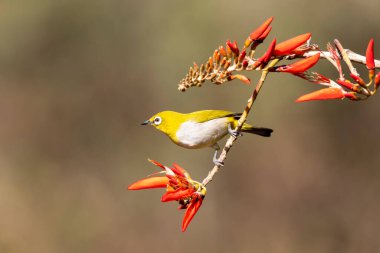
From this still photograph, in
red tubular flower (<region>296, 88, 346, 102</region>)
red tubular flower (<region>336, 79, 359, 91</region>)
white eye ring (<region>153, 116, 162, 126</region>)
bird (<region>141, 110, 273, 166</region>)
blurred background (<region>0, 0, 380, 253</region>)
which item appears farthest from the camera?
blurred background (<region>0, 0, 380, 253</region>)

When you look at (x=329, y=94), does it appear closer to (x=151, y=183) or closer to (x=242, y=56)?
(x=242, y=56)

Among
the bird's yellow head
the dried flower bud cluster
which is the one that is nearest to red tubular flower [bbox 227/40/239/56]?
the dried flower bud cluster

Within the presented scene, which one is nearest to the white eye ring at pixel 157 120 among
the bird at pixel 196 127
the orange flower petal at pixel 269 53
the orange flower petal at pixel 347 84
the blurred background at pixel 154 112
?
the bird at pixel 196 127

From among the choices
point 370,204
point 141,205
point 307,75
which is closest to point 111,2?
point 141,205

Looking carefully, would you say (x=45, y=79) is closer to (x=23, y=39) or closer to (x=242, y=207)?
(x=23, y=39)

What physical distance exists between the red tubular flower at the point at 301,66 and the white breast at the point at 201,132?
760 millimetres

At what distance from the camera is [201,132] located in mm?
2830

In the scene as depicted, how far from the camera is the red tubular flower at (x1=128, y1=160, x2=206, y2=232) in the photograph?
1921mm

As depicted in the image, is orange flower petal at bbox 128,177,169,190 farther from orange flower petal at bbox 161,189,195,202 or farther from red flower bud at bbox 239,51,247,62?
red flower bud at bbox 239,51,247,62

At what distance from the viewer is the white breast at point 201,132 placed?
108 inches

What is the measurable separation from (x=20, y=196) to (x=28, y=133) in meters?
1.25

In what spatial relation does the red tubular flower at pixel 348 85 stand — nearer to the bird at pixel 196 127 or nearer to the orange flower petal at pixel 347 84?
the orange flower petal at pixel 347 84

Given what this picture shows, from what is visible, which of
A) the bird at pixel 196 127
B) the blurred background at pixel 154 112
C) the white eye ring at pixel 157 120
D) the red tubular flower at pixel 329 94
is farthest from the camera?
the blurred background at pixel 154 112

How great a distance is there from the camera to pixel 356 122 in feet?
34.0
